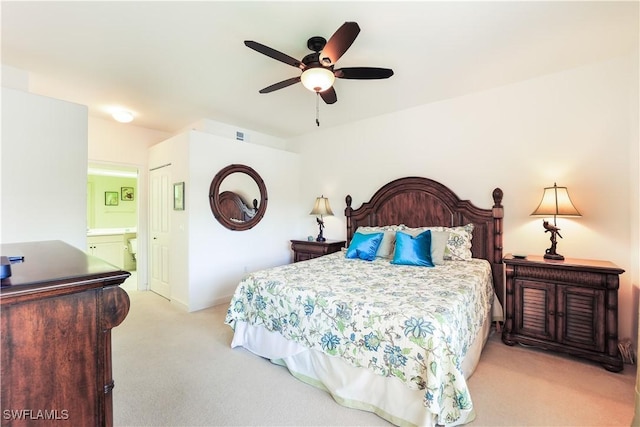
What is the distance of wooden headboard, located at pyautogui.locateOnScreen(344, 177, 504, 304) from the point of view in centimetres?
336

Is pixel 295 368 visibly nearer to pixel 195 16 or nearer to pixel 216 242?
pixel 216 242

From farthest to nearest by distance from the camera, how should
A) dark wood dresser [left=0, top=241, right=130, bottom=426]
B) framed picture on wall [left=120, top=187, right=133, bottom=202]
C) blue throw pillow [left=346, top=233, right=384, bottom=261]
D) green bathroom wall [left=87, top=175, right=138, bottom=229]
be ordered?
framed picture on wall [left=120, top=187, right=133, bottom=202] < green bathroom wall [left=87, top=175, right=138, bottom=229] < blue throw pillow [left=346, top=233, right=384, bottom=261] < dark wood dresser [left=0, top=241, right=130, bottom=426]

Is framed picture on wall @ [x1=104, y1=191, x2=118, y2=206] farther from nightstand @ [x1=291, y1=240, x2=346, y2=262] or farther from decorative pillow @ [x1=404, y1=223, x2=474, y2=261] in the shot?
decorative pillow @ [x1=404, y1=223, x2=474, y2=261]

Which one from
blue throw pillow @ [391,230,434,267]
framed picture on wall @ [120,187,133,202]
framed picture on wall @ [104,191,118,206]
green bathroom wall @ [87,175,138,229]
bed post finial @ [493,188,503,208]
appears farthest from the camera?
framed picture on wall @ [120,187,133,202]

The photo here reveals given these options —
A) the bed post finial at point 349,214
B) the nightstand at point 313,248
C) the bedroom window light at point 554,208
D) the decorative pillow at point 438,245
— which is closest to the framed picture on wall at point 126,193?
the nightstand at point 313,248

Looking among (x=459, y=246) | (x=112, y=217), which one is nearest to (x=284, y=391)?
(x=459, y=246)

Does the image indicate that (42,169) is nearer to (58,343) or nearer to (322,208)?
(58,343)

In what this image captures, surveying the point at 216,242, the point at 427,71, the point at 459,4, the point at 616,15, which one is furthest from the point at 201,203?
the point at 616,15

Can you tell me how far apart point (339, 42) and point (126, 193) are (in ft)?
22.4

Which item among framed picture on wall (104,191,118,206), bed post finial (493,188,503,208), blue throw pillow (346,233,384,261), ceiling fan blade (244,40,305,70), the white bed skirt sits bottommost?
the white bed skirt

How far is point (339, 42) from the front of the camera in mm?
2031

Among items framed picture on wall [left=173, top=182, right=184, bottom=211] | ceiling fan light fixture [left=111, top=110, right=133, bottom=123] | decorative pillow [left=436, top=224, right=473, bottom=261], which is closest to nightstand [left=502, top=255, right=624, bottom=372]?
decorative pillow [left=436, top=224, right=473, bottom=261]

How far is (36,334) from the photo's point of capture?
78 cm

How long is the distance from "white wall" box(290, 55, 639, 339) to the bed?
29 centimetres
